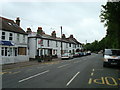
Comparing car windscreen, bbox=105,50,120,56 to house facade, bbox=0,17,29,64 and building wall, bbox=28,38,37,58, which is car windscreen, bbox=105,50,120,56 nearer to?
house facade, bbox=0,17,29,64

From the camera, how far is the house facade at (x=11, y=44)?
2599 cm

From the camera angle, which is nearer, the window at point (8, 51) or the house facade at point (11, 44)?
the house facade at point (11, 44)

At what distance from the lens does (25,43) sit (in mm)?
34125

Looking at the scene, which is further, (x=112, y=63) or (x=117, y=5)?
(x=112, y=63)

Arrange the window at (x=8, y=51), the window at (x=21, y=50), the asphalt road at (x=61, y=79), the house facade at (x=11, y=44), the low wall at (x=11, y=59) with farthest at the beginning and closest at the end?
the window at (x=21, y=50) < the window at (x=8, y=51) < the house facade at (x=11, y=44) < the low wall at (x=11, y=59) < the asphalt road at (x=61, y=79)

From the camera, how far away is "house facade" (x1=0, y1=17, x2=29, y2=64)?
25989 mm

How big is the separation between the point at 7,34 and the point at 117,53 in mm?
19117

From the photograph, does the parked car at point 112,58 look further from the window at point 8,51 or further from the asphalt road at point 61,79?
the window at point 8,51

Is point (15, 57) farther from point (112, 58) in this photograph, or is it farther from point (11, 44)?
point (112, 58)

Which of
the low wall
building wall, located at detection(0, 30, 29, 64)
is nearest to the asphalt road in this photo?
the low wall

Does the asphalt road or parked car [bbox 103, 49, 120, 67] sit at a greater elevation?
parked car [bbox 103, 49, 120, 67]

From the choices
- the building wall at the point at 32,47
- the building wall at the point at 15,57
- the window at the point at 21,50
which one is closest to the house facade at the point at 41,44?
the building wall at the point at 32,47

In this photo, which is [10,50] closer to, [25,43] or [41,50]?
[25,43]

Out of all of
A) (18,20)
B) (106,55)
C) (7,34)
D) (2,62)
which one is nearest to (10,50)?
(7,34)
